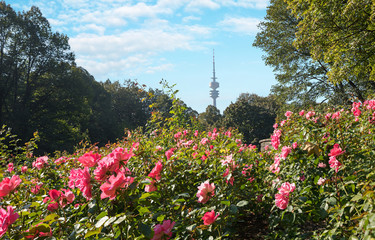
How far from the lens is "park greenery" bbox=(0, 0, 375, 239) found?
1.69 m

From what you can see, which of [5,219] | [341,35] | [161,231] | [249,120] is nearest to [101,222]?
[161,231]

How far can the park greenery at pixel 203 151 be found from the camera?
5.56 feet

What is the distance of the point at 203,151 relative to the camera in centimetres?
312

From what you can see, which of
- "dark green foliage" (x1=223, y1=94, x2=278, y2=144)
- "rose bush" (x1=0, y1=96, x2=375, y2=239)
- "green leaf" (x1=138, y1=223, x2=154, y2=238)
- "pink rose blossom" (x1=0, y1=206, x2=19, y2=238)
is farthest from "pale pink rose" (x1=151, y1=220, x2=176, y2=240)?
"dark green foliage" (x1=223, y1=94, x2=278, y2=144)

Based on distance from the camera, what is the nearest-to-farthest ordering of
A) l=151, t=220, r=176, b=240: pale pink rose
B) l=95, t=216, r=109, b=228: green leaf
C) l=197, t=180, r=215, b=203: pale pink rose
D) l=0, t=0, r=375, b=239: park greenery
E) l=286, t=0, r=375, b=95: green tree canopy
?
l=95, t=216, r=109, b=228: green leaf < l=151, t=220, r=176, b=240: pale pink rose < l=0, t=0, r=375, b=239: park greenery < l=197, t=180, r=215, b=203: pale pink rose < l=286, t=0, r=375, b=95: green tree canopy

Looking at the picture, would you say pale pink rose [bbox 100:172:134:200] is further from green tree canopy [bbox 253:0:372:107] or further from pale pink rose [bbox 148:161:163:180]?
green tree canopy [bbox 253:0:372:107]

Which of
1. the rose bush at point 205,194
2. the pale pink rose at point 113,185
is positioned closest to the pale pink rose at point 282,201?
the rose bush at point 205,194

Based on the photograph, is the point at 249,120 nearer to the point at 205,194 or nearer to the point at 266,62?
the point at 266,62

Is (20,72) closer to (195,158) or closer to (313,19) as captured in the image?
(313,19)

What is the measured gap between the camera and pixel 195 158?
9.26ft

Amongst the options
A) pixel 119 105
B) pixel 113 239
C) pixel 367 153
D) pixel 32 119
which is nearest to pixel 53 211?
pixel 113 239

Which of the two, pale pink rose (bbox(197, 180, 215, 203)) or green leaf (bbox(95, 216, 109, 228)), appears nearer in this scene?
green leaf (bbox(95, 216, 109, 228))

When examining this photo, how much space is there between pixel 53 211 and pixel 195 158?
136cm

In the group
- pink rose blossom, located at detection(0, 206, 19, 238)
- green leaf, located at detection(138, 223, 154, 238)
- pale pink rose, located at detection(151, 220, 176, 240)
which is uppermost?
pink rose blossom, located at detection(0, 206, 19, 238)
